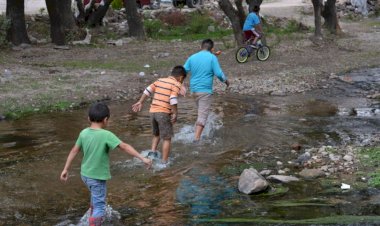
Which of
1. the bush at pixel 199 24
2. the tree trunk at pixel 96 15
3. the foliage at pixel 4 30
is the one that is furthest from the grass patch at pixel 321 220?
Result: the tree trunk at pixel 96 15

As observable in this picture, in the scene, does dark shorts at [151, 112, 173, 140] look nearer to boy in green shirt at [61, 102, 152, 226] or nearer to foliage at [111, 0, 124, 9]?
boy in green shirt at [61, 102, 152, 226]

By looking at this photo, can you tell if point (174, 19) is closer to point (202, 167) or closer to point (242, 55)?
point (242, 55)

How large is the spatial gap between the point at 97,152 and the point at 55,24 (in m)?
17.6

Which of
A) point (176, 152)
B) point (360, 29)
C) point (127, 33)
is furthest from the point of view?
point (360, 29)

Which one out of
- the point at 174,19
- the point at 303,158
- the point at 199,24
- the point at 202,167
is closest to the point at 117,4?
the point at 174,19

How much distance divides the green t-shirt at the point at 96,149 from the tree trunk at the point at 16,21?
55.2ft

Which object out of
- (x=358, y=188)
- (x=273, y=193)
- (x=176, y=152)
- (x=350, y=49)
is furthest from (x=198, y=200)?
(x=350, y=49)

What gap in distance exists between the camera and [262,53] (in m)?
19.6

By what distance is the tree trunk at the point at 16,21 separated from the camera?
21906mm

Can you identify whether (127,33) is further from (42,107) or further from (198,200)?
(198,200)

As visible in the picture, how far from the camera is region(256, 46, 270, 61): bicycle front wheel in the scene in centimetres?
1950

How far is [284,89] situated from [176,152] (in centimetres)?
663

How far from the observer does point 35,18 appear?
29078mm

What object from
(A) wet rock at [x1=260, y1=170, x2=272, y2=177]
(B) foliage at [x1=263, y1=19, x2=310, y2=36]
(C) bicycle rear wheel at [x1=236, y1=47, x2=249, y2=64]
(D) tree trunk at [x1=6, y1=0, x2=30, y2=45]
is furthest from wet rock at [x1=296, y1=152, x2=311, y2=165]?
(B) foliage at [x1=263, y1=19, x2=310, y2=36]
